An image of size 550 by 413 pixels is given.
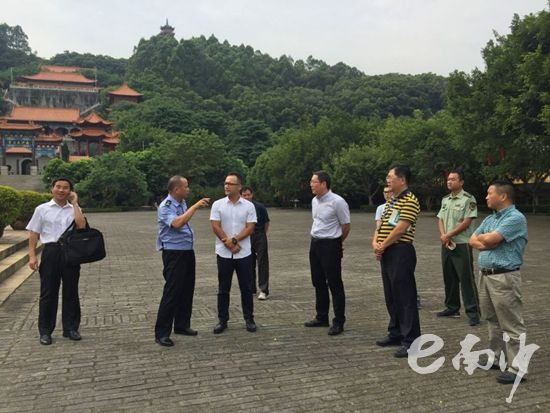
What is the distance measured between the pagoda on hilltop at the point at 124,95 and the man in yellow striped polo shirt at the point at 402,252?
265ft

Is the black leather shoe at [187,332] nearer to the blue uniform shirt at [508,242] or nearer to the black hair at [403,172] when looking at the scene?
the black hair at [403,172]

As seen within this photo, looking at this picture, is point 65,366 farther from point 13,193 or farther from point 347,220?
point 13,193

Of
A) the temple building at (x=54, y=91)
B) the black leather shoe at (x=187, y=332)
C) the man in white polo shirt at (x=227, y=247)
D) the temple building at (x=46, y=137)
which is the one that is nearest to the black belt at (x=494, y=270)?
the man in white polo shirt at (x=227, y=247)

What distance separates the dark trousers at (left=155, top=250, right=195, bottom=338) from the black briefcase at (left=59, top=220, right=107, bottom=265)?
69 centimetres

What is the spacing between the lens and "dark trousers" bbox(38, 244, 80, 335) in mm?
4996

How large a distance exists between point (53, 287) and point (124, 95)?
3148 inches

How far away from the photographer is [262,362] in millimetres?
4312

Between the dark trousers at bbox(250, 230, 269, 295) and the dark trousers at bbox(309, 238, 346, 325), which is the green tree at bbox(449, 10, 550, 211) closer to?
the dark trousers at bbox(250, 230, 269, 295)

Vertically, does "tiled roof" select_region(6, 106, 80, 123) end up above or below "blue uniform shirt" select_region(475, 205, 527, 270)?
above

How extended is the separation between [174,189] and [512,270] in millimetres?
3119

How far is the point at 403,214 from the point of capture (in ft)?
14.9

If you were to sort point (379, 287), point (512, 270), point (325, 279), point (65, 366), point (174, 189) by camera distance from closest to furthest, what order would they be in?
point (512, 270) < point (65, 366) < point (174, 189) < point (325, 279) < point (379, 287)

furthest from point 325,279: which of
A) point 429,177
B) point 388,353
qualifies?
point 429,177

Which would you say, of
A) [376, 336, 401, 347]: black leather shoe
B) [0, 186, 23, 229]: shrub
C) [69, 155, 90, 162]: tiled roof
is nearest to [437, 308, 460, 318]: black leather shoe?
[376, 336, 401, 347]: black leather shoe
